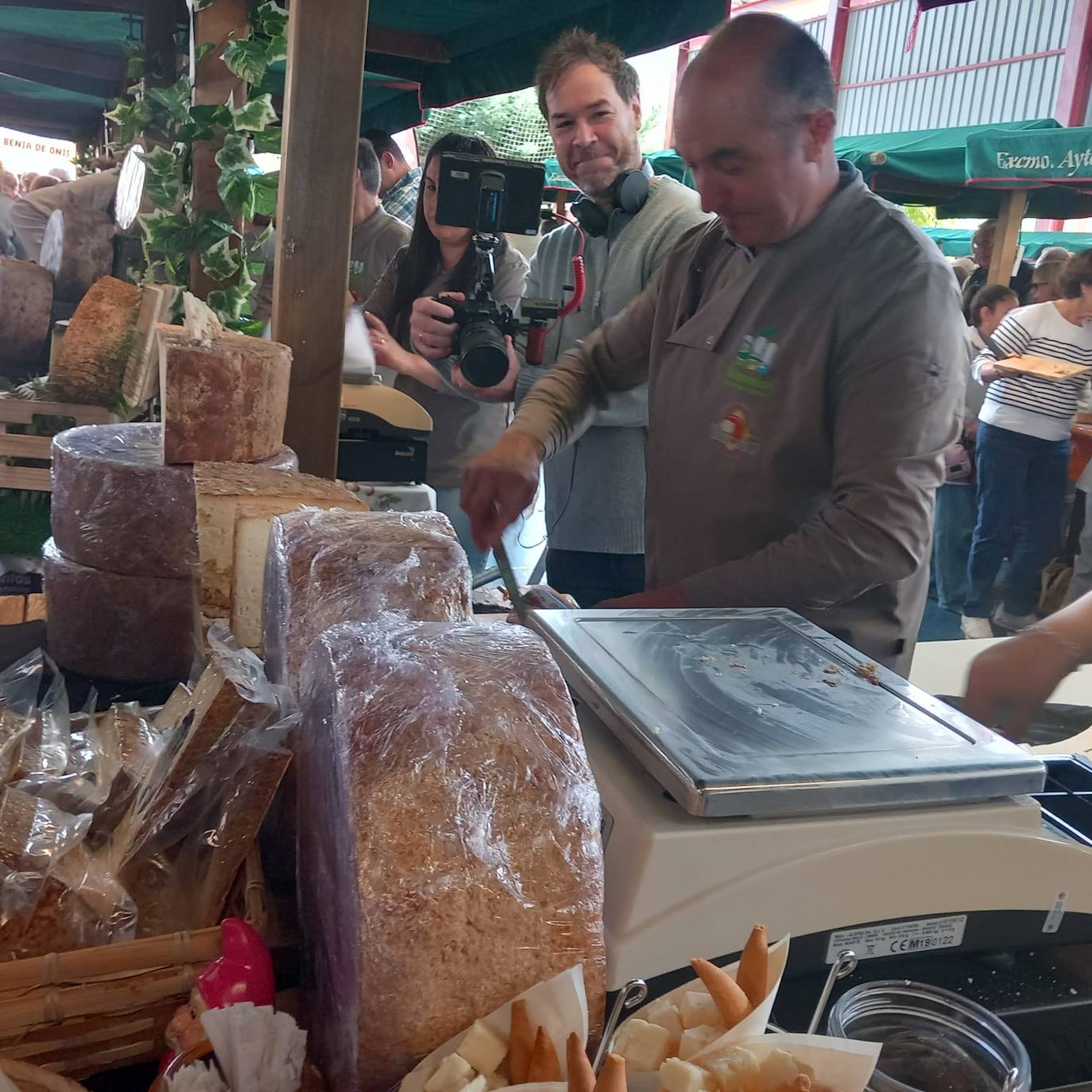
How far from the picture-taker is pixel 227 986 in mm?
691

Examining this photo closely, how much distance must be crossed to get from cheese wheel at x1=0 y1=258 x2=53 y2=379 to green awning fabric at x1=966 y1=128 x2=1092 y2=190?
16.8 feet

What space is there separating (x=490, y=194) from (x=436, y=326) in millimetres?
312

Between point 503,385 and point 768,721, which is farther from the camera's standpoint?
point 503,385

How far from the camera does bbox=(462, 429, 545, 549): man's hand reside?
60.8 inches

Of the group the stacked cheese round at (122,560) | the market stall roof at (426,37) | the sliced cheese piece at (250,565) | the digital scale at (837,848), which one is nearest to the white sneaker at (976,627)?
the market stall roof at (426,37)

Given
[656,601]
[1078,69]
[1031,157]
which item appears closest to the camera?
[656,601]

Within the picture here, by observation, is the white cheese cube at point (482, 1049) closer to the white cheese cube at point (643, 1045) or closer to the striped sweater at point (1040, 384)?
the white cheese cube at point (643, 1045)

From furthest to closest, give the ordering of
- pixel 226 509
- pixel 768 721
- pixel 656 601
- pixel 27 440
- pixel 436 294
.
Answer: pixel 436 294 → pixel 27 440 → pixel 656 601 → pixel 226 509 → pixel 768 721

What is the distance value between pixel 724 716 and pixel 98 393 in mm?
2257

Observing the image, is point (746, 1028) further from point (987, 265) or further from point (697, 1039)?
point (987, 265)

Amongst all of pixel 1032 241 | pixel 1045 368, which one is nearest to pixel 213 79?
pixel 1045 368

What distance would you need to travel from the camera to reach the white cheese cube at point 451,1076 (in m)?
0.58

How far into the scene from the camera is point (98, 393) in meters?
2.62

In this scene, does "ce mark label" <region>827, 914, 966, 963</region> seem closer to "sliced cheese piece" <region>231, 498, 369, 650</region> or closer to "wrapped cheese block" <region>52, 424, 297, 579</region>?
"sliced cheese piece" <region>231, 498, 369, 650</region>
